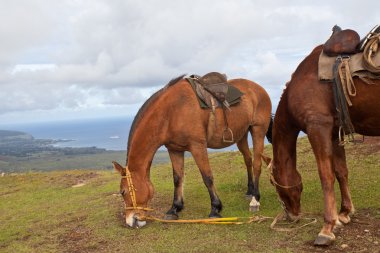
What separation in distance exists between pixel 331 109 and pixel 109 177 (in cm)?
1259

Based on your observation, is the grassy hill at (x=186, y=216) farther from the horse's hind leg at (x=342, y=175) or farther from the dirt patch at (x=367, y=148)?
the horse's hind leg at (x=342, y=175)

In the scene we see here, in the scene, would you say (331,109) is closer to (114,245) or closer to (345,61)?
(345,61)

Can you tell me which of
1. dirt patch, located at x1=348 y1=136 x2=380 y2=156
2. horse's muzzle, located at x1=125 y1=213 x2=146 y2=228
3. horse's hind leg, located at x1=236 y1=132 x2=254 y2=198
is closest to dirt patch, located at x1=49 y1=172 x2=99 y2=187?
horse's hind leg, located at x1=236 y1=132 x2=254 y2=198

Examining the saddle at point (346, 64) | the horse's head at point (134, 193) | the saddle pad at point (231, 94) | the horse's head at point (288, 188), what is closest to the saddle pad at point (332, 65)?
the saddle at point (346, 64)

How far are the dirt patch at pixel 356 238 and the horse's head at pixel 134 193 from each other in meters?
3.35

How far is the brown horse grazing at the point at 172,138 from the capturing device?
8.14 metres

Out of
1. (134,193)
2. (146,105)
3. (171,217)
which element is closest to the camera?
(134,193)

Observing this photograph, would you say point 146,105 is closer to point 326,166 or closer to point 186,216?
point 186,216

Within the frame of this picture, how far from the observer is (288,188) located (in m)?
6.84

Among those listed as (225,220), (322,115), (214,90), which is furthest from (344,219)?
(214,90)

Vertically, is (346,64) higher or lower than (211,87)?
lower

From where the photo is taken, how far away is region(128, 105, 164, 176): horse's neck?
820 cm

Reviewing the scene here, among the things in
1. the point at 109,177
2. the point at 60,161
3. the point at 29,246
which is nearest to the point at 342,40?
the point at 29,246

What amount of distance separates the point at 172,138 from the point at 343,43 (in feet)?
13.2
